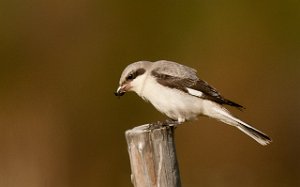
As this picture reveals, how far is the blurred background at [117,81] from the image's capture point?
9.74 meters

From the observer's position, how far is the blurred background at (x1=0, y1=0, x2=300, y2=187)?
32.0ft

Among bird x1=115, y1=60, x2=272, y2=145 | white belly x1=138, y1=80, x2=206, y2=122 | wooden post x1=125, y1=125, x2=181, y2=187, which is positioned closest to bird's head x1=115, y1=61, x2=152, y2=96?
bird x1=115, y1=60, x2=272, y2=145

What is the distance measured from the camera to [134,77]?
6.36 metres

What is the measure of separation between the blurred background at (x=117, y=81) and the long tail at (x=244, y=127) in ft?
9.68

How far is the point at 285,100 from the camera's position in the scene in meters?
10.4

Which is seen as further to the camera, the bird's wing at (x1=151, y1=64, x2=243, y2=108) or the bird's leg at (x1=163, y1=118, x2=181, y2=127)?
the bird's wing at (x1=151, y1=64, x2=243, y2=108)

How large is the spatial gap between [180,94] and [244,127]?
0.56 metres

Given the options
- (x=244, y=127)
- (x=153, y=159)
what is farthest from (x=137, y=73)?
(x=153, y=159)

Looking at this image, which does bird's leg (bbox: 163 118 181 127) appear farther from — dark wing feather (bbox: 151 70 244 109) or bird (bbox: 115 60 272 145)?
dark wing feather (bbox: 151 70 244 109)

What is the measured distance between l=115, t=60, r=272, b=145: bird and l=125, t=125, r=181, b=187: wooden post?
1504mm

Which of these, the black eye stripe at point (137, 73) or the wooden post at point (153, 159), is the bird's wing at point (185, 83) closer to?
the black eye stripe at point (137, 73)

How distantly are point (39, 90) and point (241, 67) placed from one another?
2688mm

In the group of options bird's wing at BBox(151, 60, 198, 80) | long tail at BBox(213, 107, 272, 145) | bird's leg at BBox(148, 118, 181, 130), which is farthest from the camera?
bird's wing at BBox(151, 60, 198, 80)

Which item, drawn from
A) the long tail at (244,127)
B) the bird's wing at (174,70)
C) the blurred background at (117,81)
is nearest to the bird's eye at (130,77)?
the bird's wing at (174,70)
